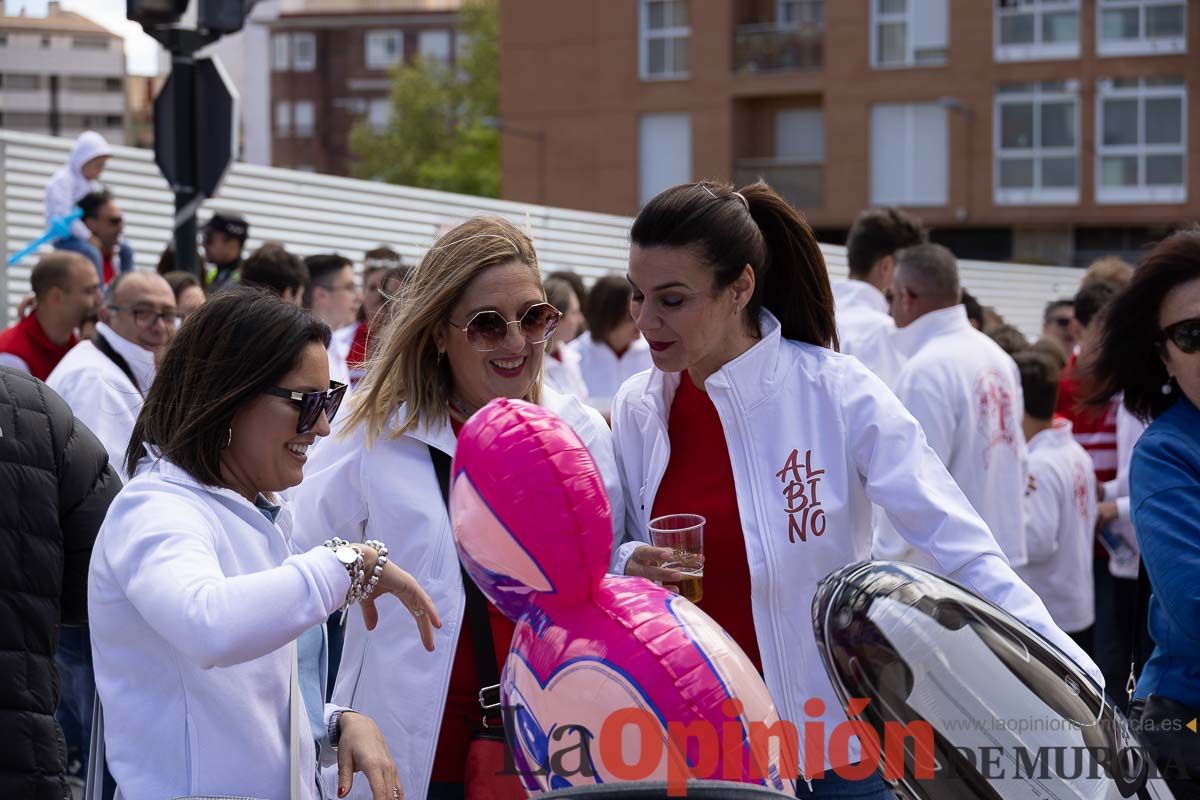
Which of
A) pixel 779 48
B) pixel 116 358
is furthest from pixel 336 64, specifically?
pixel 116 358

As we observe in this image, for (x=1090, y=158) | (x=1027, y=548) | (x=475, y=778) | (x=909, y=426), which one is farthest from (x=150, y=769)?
(x=1090, y=158)

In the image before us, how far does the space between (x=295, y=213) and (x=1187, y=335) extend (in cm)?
1152

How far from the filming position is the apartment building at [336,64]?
7562cm

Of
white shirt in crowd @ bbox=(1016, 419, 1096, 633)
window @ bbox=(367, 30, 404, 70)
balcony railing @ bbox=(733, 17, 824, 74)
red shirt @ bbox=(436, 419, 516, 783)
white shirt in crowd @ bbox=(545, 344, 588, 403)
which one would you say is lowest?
white shirt in crowd @ bbox=(1016, 419, 1096, 633)

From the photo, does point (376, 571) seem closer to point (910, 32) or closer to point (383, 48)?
point (910, 32)

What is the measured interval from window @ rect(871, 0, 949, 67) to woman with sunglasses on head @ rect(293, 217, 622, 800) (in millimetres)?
34064

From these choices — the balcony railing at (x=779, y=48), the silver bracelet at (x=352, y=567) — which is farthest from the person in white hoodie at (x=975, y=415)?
the balcony railing at (x=779, y=48)

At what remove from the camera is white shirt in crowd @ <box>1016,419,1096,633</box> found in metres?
6.77

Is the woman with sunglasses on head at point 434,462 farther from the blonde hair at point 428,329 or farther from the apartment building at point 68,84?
the apartment building at point 68,84

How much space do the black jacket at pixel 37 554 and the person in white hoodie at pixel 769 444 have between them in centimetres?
124

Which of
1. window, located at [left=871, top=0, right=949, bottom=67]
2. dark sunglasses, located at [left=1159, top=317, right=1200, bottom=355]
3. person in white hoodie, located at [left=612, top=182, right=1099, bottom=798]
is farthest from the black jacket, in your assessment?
window, located at [left=871, top=0, right=949, bottom=67]

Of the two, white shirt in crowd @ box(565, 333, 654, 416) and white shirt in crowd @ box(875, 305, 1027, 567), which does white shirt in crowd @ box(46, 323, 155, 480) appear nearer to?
white shirt in crowd @ box(875, 305, 1027, 567)

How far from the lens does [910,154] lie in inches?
1411

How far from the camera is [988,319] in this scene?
9.70 m
